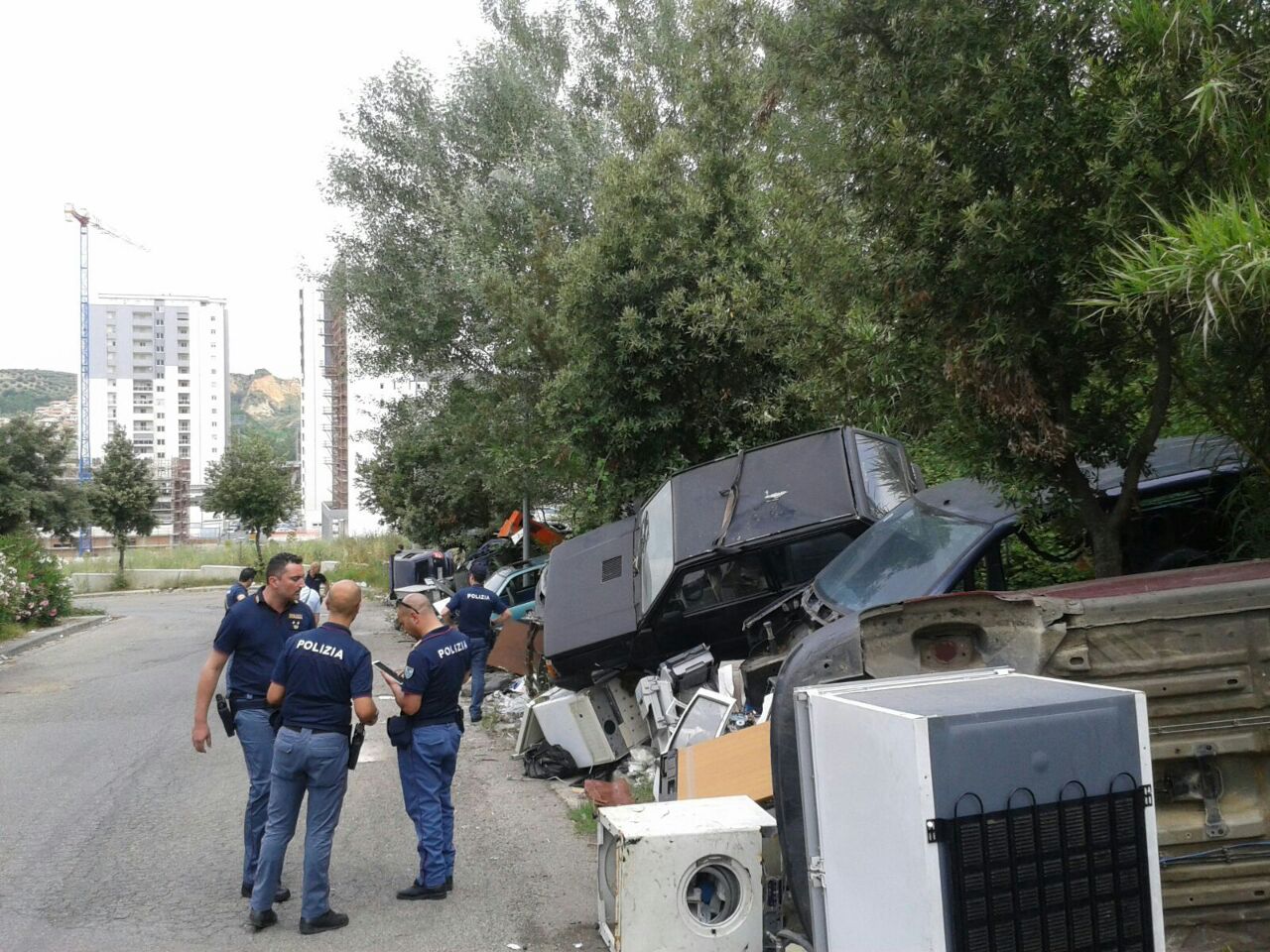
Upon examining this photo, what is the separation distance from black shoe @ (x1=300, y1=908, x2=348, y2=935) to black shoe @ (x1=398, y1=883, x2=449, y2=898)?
0.45 m

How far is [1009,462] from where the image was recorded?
662 centimetres

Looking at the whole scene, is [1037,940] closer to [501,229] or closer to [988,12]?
[988,12]

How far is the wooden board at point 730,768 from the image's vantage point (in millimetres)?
5723

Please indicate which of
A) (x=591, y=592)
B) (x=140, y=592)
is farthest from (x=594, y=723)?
(x=140, y=592)

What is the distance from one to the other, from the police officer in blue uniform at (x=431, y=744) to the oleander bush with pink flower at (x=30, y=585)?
1700 centimetres

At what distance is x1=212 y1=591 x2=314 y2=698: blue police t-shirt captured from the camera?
20.7 feet

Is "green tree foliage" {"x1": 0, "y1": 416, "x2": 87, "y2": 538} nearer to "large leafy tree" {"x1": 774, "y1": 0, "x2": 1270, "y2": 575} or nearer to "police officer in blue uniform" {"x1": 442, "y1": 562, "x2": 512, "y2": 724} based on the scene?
"police officer in blue uniform" {"x1": 442, "y1": 562, "x2": 512, "y2": 724}

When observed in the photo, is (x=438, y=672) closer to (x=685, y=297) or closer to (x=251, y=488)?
(x=685, y=297)

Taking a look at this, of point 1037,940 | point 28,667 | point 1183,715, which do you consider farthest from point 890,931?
point 28,667

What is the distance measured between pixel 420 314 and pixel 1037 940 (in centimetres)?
1632

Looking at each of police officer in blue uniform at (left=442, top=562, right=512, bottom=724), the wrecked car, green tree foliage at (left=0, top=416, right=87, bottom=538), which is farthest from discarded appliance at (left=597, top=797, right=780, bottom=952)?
green tree foliage at (left=0, top=416, right=87, bottom=538)

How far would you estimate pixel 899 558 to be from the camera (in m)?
7.30

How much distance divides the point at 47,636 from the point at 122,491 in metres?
23.9

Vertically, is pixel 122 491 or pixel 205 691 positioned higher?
pixel 122 491
